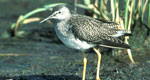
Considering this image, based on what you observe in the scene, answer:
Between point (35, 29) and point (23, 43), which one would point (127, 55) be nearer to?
point (23, 43)

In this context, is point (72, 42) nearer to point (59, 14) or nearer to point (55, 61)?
point (59, 14)

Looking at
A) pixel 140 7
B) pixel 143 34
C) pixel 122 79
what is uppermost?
pixel 140 7

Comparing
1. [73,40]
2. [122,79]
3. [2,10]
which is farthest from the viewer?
[2,10]

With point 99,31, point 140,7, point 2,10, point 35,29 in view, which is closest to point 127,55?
point 140,7

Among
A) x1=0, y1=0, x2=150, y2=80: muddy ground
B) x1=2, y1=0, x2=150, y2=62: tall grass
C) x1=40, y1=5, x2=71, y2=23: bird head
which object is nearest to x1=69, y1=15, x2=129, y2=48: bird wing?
x1=40, y1=5, x2=71, y2=23: bird head

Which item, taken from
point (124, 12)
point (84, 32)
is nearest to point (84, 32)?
point (84, 32)

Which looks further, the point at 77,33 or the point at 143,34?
the point at 143,34

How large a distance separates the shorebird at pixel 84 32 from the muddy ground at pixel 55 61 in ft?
2.05

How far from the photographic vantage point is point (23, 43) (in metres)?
8.26

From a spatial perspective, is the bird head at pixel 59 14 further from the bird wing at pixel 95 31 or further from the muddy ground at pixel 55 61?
the muddy ground at pixel 55 61

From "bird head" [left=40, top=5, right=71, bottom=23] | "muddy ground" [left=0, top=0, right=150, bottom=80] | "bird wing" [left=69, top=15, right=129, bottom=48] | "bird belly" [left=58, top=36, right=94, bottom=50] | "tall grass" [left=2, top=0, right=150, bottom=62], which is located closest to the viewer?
"bird belly" [left=58, top=36, right=94, bottom=50]

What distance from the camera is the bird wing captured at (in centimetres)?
529

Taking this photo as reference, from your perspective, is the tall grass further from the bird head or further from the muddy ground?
the bird head

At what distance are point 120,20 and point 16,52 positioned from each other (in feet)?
8.70
